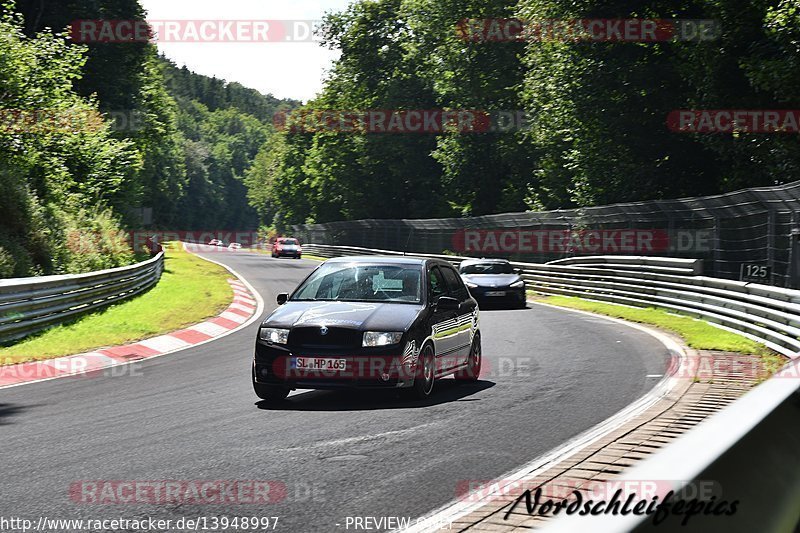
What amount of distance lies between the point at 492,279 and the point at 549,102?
22.5 metres

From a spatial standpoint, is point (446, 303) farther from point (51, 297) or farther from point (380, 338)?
point (51, 297)

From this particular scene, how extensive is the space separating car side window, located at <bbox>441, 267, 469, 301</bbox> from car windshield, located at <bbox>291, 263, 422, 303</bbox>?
834mm

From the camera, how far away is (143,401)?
9773 mm

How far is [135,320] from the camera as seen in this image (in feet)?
61.6

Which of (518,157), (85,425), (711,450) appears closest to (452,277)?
(85,425)

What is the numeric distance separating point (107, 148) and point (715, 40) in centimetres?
2145

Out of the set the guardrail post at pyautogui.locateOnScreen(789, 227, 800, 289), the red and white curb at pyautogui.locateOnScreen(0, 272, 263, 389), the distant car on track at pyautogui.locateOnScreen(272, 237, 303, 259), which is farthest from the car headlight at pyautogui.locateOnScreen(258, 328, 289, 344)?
the distant car on track at pyautogui.locateOnScreen(272, 237, 303, 259)

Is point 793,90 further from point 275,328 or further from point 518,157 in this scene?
point 518,157

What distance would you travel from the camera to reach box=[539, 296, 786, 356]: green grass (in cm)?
1470

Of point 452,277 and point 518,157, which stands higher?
point 518,157
